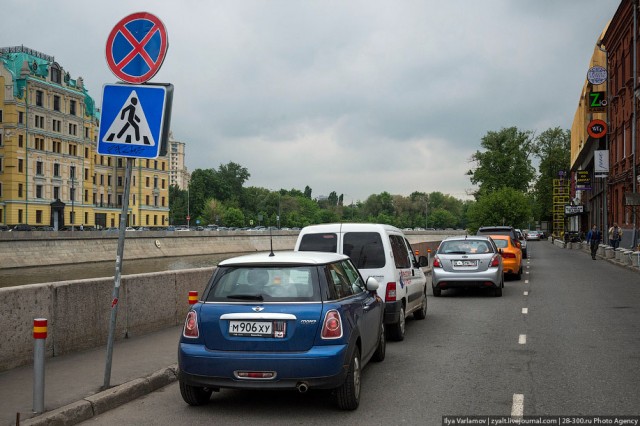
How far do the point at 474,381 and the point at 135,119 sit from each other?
478cm

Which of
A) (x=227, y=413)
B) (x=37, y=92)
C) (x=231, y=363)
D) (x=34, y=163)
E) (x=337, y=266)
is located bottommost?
(x=227, y=413)

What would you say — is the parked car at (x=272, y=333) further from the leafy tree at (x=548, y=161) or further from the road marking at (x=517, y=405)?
the leafy tree at (x=548, y=161)

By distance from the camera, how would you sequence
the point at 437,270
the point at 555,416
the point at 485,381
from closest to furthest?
the point at 555,416
the point at 485,381
the point at 437,270

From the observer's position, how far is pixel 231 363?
237 inches

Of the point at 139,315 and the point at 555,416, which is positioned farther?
the point at 139,315

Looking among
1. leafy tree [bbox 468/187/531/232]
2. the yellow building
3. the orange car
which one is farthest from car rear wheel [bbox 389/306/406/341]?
the yellow building

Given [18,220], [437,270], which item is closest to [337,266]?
Answer: [437,270]

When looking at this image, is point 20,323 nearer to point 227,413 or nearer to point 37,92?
point 227,413

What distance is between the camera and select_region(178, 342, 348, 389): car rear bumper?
5957mm

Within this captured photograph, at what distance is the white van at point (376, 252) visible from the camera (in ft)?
33.8

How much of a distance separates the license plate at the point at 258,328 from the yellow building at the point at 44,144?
70165 mm

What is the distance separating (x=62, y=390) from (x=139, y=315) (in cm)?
397

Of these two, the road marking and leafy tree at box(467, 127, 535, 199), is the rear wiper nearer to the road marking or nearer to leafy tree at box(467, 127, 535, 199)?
the road marking

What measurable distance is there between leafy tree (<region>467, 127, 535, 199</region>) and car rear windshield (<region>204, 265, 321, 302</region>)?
9741 centimetres
